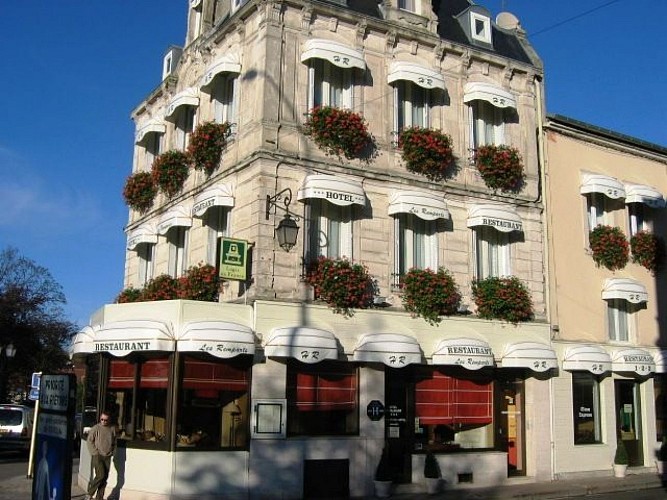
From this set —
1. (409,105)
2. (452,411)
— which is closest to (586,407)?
(452,411)

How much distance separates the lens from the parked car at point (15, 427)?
2700 cm

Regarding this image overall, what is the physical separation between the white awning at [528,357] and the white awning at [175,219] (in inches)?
325

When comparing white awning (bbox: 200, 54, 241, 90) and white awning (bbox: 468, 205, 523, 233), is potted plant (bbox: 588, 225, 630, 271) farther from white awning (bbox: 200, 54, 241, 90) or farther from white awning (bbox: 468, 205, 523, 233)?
white awning (bbox: 200, 54, 241, 90)

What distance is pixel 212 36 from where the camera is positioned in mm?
19125

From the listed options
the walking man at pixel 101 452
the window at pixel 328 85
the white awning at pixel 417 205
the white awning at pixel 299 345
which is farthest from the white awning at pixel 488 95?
the walking man at pixel 101 452

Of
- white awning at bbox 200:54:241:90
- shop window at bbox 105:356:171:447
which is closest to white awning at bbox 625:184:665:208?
white awning at bbox 200:54:241:90

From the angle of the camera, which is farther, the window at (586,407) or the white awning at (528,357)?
the window at (586,407)

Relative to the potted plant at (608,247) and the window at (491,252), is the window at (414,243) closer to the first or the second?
the window at (491,252)

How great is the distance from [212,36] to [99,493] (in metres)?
10.9

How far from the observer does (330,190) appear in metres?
16.4

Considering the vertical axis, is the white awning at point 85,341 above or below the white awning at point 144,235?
below

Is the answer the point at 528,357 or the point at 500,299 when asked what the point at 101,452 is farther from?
the point at 528,357

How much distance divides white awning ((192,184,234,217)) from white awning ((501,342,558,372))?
7.39 m

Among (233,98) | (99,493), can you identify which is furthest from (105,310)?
(233,98)
